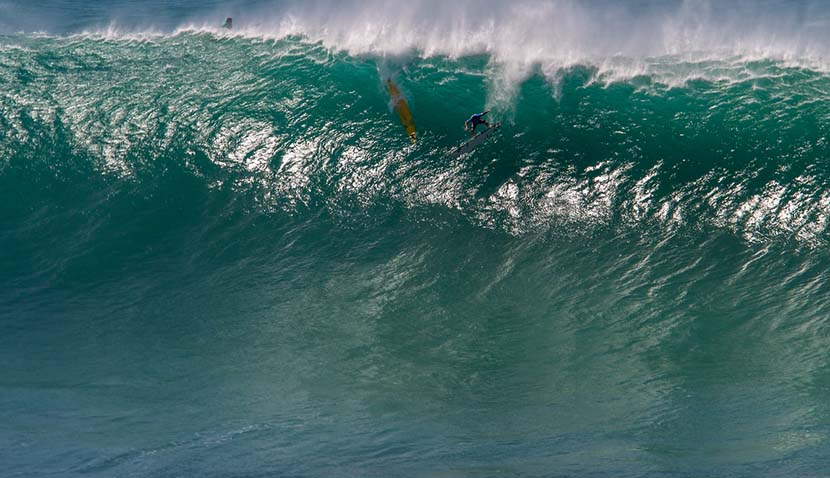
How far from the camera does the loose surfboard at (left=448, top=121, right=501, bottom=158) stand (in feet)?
52.5

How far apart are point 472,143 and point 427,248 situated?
8.68 ft

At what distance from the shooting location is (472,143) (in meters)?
16.0

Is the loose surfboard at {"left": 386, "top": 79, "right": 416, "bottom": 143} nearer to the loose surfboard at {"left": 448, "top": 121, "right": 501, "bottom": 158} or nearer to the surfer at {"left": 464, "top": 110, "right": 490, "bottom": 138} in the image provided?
the loose surfboard at {"left": 448, "top": 121, "right": 501, "bottom": 158}

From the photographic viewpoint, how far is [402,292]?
14211 mm

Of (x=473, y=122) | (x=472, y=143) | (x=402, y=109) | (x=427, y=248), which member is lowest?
(x=427, y=248)

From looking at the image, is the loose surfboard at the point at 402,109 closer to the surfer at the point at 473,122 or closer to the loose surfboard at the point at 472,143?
the loose surfboard at the point at 472,143

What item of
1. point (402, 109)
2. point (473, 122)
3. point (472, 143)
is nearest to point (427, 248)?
point (472, 143)

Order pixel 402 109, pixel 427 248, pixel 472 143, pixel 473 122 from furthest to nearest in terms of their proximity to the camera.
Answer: pixel 402 109
pixel 472 143
pixel 473 122
pixel 427 248

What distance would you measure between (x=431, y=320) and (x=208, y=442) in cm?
436

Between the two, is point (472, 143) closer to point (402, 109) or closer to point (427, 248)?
point (402, 109)

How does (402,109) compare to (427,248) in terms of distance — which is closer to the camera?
(427,248)

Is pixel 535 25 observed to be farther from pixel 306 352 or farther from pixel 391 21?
pixel 306 352

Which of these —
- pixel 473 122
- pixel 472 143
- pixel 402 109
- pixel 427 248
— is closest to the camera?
pixel 427 248

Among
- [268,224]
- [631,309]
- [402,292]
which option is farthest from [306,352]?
[631,309]
